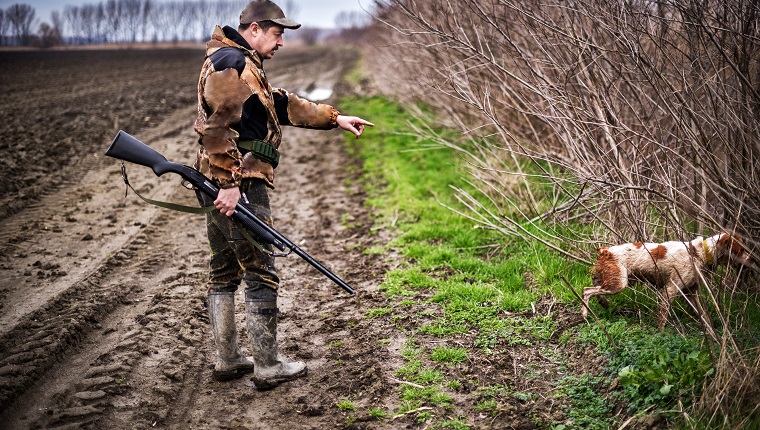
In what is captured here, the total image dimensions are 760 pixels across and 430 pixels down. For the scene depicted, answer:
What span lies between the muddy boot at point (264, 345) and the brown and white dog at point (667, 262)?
2.10 meters

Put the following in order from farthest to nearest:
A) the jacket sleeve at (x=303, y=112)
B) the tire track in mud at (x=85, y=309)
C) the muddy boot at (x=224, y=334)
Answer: the jacket sleeve at (x=303, y=112)
the muddy boot at (x=224, y=334)
the tire track in mud at (x=85, y=309)

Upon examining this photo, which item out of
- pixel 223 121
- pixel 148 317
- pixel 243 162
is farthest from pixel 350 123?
pixel 148 317

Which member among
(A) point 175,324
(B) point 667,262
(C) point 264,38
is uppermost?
(C) point 264,38

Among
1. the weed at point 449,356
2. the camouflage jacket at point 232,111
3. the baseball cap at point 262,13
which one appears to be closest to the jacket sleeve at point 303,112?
the camouflage jacket at point 232,111

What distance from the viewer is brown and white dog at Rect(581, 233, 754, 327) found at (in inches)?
141

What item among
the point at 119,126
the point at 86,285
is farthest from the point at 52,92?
the point at 86,285

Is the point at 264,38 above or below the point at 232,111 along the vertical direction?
above

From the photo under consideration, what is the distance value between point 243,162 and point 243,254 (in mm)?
600

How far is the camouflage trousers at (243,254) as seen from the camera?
3809 mm

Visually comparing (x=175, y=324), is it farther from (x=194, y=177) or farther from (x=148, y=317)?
(x=194, y=177)

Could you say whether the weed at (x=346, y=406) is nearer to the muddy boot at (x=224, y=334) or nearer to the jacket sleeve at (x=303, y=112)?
the muddy boot at (x=224, y=334)

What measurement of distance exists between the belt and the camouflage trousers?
156mm

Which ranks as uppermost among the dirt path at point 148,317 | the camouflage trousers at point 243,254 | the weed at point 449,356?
the camouflage trousers at point 243,254

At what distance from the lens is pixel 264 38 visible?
12.4 feet
